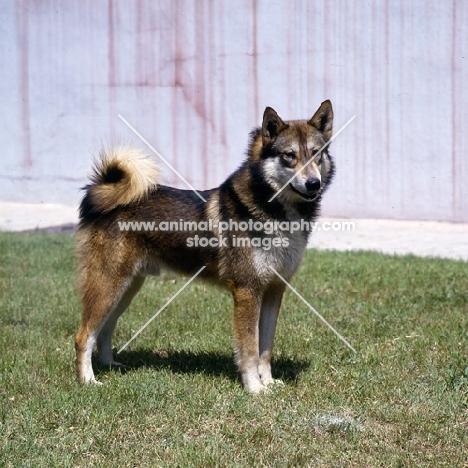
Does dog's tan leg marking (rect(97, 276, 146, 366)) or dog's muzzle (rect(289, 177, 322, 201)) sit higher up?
dog's muzzle (rect(289, 177, 322, 201))

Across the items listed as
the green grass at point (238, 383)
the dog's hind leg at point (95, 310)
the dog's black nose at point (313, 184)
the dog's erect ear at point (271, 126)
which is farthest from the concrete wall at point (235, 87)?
the dog's black nose at point (313, 184)

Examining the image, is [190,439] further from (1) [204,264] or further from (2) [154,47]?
(2) [154,47]

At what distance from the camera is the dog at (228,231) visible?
4.68m

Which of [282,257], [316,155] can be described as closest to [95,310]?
[282,257]

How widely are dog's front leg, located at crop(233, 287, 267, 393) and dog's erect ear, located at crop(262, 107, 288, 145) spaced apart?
2.91 feet

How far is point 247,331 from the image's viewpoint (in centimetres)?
470

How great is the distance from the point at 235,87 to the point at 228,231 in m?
5.45

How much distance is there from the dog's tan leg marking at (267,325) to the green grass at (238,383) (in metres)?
0.16

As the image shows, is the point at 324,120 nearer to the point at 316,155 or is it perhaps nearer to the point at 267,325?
the point at 316,155

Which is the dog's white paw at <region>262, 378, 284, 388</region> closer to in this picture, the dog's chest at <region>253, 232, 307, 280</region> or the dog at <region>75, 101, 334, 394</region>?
the dog at <region>75, 101, 334, 394</region>

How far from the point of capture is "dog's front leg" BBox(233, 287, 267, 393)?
4691 millimetres

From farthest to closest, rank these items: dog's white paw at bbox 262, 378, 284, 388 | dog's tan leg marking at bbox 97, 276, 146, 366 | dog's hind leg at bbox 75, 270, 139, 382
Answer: dog's tan leg marking at bbox 97, 276, 146, 366, dog's hind leg at bbox 75, 270, 139, 382, dog's white paw at bbox 262, 378, 284, 388

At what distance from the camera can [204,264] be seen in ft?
16.0

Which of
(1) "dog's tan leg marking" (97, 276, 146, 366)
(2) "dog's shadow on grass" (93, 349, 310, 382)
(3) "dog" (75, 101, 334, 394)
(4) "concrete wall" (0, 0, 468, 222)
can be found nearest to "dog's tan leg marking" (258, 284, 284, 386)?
(3) "dog" (75, 101, 334, 394)
